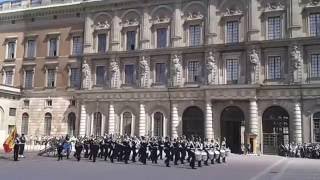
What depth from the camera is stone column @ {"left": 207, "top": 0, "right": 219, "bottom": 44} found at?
42.5 meters

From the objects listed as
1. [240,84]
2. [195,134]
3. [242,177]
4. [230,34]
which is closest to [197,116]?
[195,134]

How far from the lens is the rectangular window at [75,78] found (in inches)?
1937

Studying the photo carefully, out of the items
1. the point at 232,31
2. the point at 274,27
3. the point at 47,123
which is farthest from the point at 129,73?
the point at 274,27

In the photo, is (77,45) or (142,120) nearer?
(142,120)

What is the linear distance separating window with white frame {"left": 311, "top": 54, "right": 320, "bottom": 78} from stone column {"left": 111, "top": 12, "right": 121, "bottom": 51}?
798 inches

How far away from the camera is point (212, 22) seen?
140 ft

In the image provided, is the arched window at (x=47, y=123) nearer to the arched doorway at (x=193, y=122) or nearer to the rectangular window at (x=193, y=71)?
the arched doorway at (x=193, y=122)

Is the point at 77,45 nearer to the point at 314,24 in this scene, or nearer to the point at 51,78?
the point at 51,78

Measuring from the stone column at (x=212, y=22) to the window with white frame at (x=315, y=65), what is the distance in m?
9.48

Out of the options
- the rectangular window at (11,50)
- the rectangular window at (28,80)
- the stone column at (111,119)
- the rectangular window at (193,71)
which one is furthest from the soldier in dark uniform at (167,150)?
the rectangular window at (11,50)

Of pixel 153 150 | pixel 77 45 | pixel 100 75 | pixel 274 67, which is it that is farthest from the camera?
pixel 77 45

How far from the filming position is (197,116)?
1682 inches

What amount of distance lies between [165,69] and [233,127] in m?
9.17

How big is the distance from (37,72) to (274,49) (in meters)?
28.1
